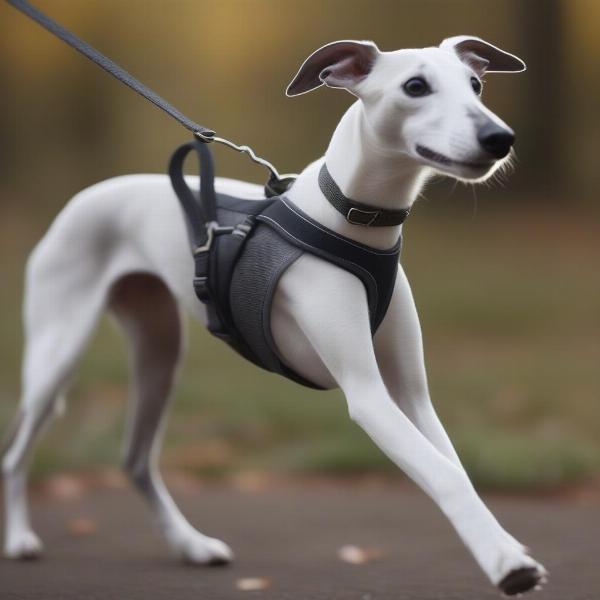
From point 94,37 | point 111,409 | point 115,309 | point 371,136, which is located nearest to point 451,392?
point 111,409

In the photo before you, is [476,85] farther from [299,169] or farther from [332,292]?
[299,169]

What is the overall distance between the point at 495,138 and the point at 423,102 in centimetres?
25

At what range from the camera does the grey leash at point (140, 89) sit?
11.2ft

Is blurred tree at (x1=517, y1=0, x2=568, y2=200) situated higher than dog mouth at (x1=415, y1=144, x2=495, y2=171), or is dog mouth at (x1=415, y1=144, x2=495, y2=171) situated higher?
dog mouth at (x1=415, y1=144, x2=495, y2=171)

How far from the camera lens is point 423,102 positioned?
2895 mm

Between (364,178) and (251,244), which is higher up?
(364,178)

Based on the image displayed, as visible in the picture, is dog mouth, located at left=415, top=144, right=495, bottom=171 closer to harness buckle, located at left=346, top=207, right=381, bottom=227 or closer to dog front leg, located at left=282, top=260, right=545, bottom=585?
harness buckle, located at left=346, top=207, right=381, bottom=227

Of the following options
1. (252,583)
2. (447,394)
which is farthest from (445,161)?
(447,394)

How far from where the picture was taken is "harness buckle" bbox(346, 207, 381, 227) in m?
3.16

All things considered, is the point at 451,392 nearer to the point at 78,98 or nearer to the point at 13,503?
the point at 13,503

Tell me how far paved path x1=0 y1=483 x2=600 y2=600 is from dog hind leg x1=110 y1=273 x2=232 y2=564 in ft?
0.61

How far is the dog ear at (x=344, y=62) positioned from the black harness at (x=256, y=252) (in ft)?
0.96

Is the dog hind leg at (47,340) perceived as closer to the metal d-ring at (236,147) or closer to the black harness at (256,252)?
the black harness at (256,252)

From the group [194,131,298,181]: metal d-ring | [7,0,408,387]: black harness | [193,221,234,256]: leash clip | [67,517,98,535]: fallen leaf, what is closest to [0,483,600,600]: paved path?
[67,517,98,535]: fallen leaf
